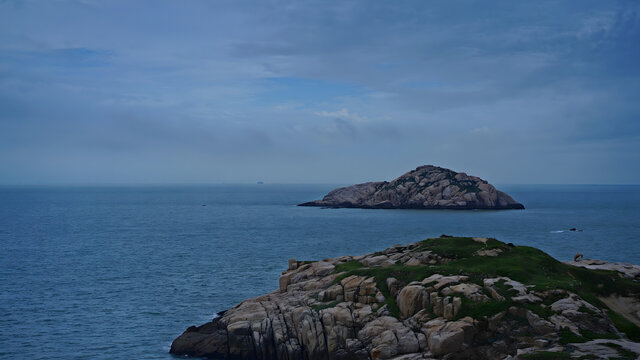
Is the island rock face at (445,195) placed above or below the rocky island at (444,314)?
above

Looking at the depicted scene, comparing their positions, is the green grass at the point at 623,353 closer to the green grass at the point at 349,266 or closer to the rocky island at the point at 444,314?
the rocky island at the point at 444,314

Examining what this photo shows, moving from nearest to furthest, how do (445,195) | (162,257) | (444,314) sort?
(444,314) < (162,257) < (445,195)

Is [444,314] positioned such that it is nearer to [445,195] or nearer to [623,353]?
[623,353]

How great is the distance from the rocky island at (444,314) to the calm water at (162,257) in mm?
8721

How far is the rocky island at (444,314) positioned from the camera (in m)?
31.8

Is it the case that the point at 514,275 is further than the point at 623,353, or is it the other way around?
the point at 514,275

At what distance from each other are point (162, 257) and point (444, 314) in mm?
59737

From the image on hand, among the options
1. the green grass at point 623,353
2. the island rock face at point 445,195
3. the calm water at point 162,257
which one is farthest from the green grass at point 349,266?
the island rock face at point 445,195

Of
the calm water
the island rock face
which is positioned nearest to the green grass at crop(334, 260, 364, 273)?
the calm water

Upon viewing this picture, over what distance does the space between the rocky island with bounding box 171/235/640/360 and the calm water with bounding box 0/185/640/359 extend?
8721mm

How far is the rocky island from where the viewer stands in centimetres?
3184

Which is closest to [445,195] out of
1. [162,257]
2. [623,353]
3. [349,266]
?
[162,257]

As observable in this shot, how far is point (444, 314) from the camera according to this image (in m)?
34.7

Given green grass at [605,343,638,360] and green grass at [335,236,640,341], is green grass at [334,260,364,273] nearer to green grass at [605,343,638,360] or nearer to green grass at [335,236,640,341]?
green grass at [335,236,640,341]
